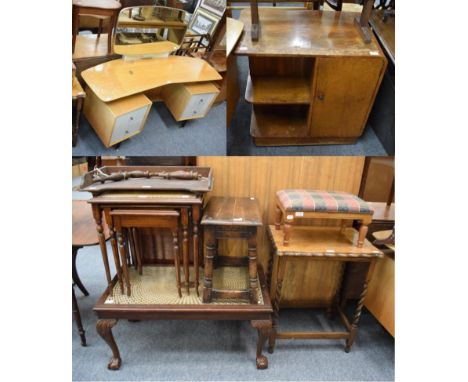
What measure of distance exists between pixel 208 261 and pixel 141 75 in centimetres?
98

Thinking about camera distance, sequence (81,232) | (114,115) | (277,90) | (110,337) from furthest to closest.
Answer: (277,90) → (81,232) → (110,337) → (114,115)

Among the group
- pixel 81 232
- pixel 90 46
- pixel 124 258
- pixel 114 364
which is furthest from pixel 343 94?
pixel 114 364

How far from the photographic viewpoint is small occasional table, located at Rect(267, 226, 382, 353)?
1.48m

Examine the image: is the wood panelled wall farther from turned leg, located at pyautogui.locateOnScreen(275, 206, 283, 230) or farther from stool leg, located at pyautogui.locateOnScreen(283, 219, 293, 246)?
stool leg, located at pyautogui.locateOnScreen(283, 219, 293, 246)

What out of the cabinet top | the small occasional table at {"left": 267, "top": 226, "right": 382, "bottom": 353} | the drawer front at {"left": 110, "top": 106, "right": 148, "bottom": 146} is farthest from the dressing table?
the small occasional table at {"left": 267, "top": 226, "right": 382, "bottom": 353}

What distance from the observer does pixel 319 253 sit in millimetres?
1477

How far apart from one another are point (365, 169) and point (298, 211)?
579mm

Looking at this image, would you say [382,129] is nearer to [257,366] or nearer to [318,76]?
[318,76]

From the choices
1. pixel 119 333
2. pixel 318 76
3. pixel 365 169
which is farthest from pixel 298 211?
pixel 119 333

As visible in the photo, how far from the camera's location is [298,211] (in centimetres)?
142

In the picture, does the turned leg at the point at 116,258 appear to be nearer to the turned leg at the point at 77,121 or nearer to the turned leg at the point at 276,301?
the turned leg at the point at 77,121

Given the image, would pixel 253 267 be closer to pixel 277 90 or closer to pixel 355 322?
pixel 355 322

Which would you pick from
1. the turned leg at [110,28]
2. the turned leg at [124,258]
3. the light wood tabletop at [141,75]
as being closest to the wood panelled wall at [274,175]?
the light wood tabletop at [141,75]

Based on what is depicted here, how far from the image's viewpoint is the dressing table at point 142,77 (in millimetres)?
1277
